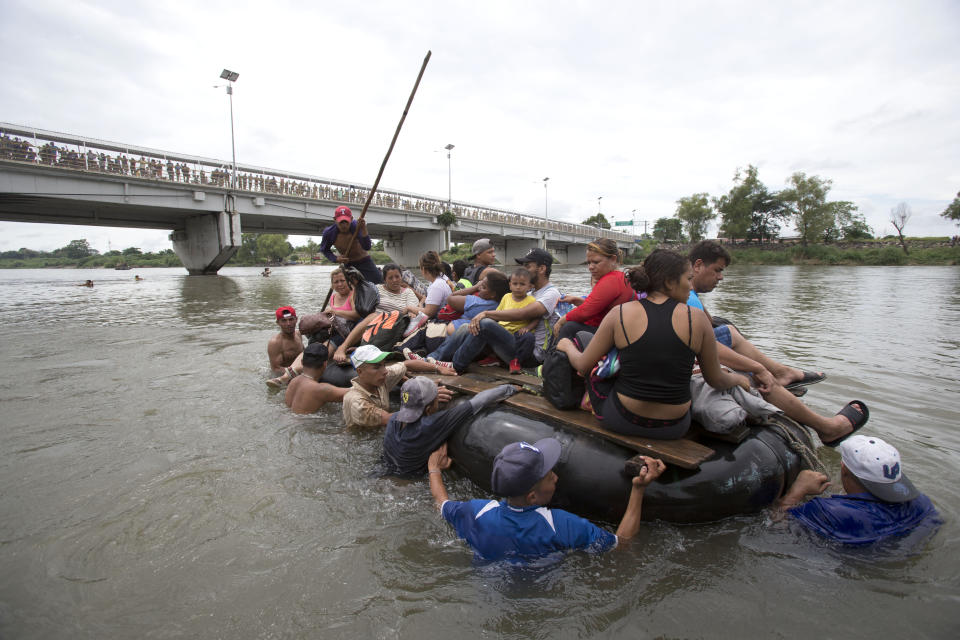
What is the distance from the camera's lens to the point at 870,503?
2.59 meters

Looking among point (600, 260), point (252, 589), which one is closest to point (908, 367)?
point (600, 260)

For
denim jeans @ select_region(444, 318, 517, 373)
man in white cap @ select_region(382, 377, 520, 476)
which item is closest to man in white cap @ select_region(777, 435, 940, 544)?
man in white cap @ select_region(382, 377, 520, 476)

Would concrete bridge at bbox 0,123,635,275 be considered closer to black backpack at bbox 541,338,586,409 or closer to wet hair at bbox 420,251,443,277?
wet hair at bbox 420,251,443,277

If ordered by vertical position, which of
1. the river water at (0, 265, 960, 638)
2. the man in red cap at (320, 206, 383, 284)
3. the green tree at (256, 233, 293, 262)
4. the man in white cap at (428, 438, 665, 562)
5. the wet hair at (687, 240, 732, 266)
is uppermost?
the green tree at (256, 233, 293, 262)

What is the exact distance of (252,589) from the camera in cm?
249

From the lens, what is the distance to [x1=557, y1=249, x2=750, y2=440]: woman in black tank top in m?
2.60

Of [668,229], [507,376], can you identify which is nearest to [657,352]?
[507,376]

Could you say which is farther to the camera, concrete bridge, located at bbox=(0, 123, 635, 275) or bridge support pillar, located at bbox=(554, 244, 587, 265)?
bridge support pillar, located at bbox=(554, 244, 587, 265)

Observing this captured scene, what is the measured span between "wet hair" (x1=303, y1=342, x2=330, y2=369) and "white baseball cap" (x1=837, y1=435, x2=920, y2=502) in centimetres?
477

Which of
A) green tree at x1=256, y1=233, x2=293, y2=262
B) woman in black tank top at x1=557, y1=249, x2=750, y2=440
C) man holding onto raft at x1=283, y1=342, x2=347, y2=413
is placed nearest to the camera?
woman in black tank top at x1=557, y1=249, x2=750, y2=440

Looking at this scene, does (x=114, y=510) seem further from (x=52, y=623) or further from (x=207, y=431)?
(x=207, y=431)

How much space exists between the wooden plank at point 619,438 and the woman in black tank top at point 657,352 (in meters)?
0.07

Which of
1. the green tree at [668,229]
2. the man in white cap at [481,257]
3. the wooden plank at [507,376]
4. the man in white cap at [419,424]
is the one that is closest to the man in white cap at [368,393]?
the man in white cap at [419,424]

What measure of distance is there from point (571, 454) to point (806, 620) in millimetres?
1424
